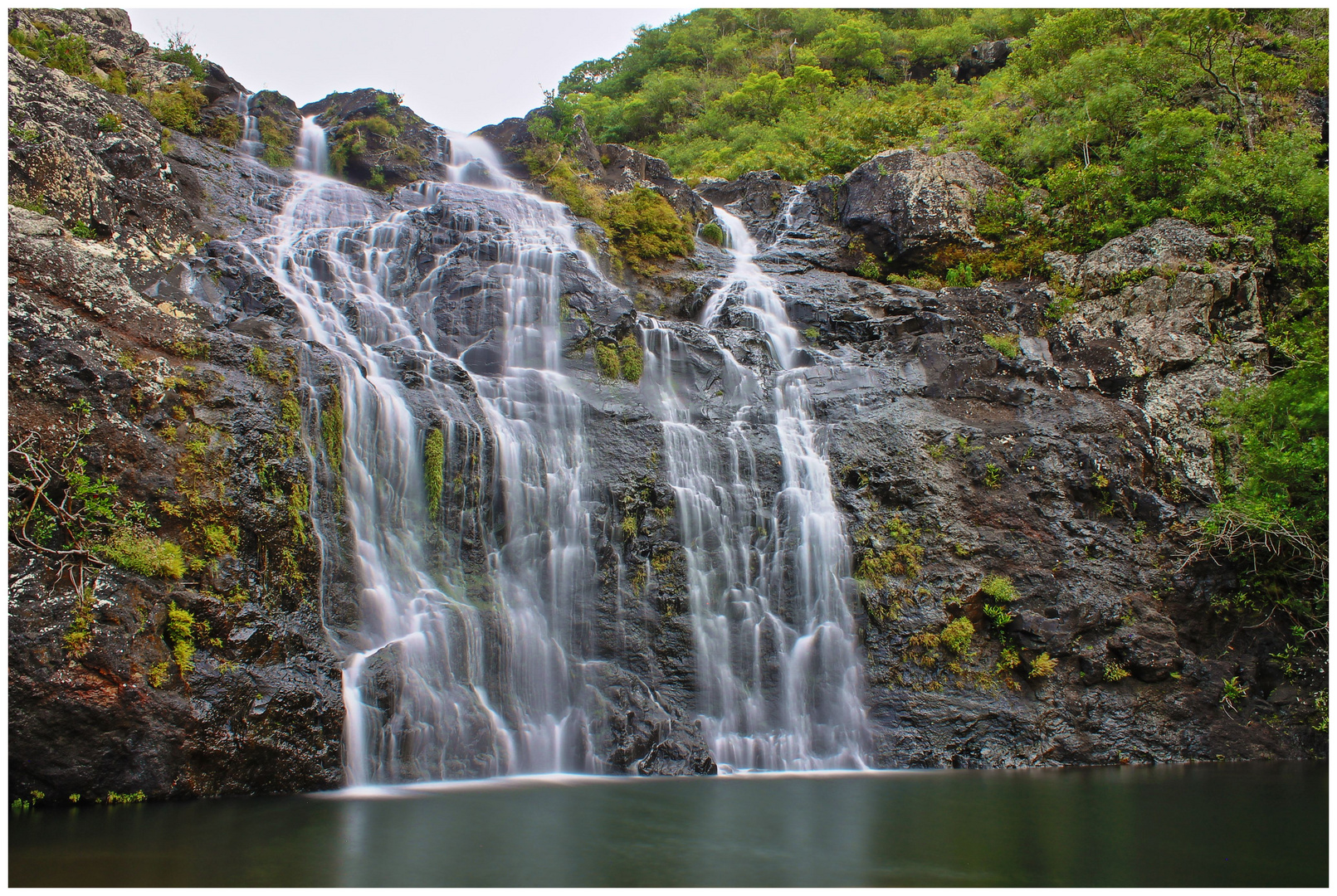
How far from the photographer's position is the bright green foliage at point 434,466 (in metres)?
11.6

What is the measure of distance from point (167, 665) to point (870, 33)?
1583 inches

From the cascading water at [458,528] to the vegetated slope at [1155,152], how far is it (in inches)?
419

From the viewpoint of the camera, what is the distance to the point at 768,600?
40.0 ft

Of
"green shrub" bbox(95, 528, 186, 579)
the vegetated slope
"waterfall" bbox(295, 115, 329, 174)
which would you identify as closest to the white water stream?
"green shrub" bbox(95, 528, 186, 579)

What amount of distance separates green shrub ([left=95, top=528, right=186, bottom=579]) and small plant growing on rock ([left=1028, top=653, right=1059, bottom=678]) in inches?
456

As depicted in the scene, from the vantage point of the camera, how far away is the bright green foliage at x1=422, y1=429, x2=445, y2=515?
1159 centimetres

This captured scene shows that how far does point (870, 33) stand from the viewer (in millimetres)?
37938

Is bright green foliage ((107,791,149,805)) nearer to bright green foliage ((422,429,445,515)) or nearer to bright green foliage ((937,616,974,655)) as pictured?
bright green foliage ((422,429,445,515))

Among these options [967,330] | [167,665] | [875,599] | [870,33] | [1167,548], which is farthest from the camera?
[870,33]

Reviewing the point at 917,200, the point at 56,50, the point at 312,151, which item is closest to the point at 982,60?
the point at 917,200

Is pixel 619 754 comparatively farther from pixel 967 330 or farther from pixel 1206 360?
pixel 1206 360

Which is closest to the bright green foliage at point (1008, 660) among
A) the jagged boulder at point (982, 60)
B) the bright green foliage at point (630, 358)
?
the bright green foliage at point (630, 358)

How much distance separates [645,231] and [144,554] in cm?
1477

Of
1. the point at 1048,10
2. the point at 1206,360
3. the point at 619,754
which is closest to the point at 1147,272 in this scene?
the point at 1206,360
